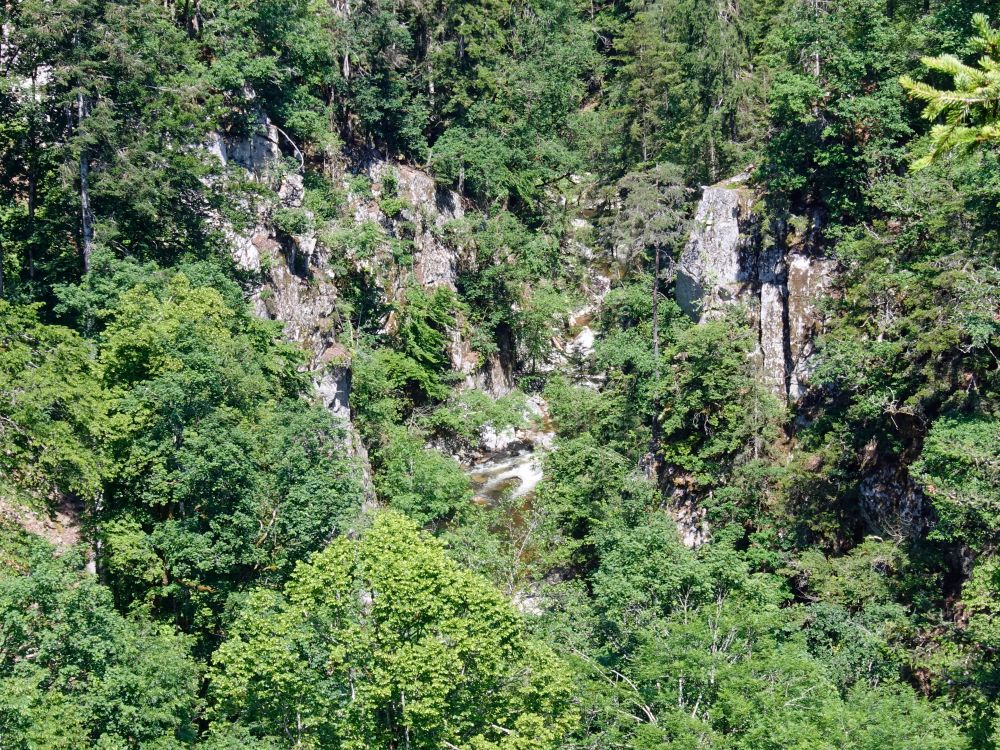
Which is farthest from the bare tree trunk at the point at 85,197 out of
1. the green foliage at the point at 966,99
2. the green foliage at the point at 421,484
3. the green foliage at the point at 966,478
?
the green foliage at the point at 966,99

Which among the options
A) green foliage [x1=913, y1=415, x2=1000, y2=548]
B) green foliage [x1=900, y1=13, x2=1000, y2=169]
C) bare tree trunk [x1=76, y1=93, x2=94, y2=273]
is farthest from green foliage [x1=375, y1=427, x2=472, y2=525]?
green foliage [x1=900, y1=13, x2=1000, y2=169]

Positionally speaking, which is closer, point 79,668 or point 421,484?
point 79,668

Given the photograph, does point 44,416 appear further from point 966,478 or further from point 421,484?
point 966,478

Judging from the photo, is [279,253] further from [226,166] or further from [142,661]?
[142,661]

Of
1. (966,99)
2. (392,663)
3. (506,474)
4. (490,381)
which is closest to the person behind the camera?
(966,99)

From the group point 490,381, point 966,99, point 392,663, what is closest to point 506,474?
point 490,381

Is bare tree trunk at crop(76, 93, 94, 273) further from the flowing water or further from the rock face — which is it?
the rock face

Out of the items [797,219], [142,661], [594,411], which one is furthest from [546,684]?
[797,219]
